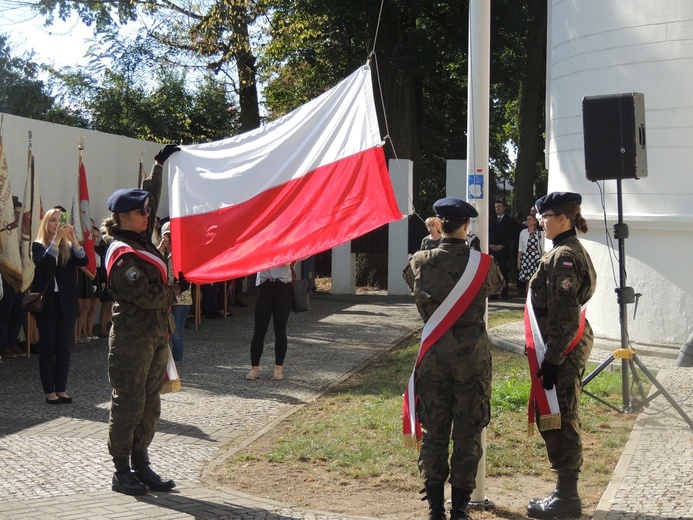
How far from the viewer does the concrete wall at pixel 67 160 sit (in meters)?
13.8

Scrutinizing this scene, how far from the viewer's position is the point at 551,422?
19.7 feet

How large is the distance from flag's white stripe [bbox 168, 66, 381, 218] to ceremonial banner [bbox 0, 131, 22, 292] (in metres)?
6.33

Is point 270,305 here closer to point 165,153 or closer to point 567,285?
point 165,153

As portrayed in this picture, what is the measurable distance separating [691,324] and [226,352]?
20.5ft

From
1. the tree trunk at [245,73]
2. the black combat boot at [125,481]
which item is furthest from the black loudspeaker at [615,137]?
the tree trunk at [245,73]

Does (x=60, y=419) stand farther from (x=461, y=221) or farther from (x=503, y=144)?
(x=503, y=144)

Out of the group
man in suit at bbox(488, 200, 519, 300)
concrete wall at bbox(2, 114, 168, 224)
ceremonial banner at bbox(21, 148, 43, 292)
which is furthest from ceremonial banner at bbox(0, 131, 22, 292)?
man in suit at bbox(488, 200, 519, 300)

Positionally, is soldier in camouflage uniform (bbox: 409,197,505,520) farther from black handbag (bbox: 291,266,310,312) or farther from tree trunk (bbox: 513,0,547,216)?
tree trunk (bbox: 513,0,547,216)

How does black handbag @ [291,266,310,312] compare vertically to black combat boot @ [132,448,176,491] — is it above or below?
above

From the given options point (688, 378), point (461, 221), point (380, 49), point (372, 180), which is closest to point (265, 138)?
point (372, 180)

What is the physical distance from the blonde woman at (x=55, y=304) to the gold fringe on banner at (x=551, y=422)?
5540 mm

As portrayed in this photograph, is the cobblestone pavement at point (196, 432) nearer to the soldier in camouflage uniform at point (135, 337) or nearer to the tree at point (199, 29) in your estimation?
the soldier in camouflage uniform at point (135, 337)

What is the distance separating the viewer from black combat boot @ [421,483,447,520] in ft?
18.9

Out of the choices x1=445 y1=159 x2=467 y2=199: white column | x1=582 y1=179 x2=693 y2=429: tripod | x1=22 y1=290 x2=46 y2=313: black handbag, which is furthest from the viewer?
x1=445 y1=159 x2=467 y2=199: white column
